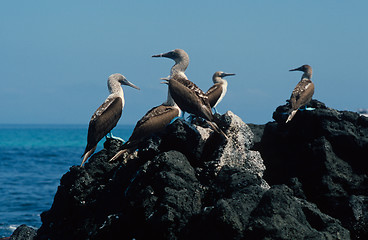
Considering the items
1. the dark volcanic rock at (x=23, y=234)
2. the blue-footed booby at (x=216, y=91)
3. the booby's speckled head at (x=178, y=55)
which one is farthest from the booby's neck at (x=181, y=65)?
the dark volcanic rock at (x=23, y=234)

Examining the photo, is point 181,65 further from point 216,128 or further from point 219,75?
point 216,128

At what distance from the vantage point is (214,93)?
11484 mm

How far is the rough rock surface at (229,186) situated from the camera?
6113 mm

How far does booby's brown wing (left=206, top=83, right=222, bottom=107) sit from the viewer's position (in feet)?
37.1

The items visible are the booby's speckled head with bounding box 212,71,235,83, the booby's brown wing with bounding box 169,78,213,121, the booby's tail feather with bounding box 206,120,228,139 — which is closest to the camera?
the booby's tail feather with bounding box 206,120,228,139

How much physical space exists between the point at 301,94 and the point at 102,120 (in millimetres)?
3599

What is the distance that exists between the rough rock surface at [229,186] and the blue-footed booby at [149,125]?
0.16 meters

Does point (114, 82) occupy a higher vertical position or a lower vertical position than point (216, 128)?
higher

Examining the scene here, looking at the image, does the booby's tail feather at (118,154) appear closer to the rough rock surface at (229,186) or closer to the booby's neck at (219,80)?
the rough rock surface at (229,186)

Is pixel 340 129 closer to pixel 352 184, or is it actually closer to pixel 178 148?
pixel 352 184

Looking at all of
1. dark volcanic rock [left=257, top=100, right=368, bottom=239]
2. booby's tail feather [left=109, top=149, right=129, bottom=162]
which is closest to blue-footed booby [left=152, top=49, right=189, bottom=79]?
dark volcanic rock [left=257, top=100, right=368, bottom=239]

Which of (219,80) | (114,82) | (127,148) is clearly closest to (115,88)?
(114,82)

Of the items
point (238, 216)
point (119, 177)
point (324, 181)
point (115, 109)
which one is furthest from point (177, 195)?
point (115, 109)

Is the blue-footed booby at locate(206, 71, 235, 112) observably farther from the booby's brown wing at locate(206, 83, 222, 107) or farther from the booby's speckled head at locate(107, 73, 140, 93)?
the booby's speckled head at locate(107, 73, 140, 93)
